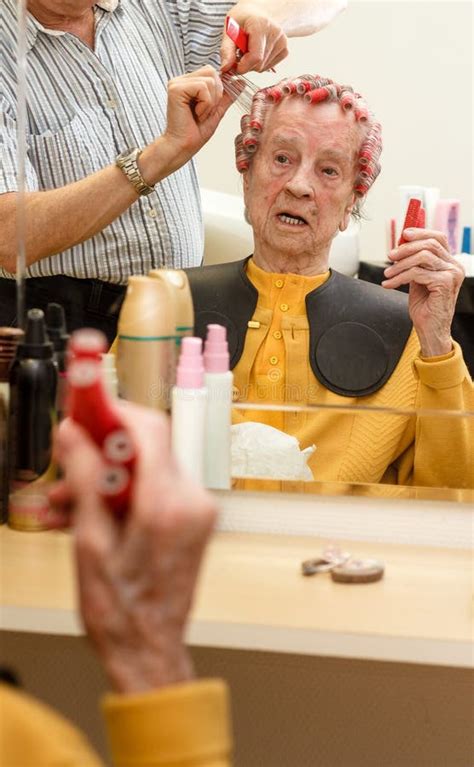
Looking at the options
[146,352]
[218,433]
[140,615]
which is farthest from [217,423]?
[140,615]

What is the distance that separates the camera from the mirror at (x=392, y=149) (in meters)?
1.63

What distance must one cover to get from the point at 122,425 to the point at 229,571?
681 mm

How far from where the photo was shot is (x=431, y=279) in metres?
1.67

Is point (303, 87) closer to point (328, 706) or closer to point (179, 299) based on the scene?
point (179, 299)

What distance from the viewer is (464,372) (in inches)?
64.2

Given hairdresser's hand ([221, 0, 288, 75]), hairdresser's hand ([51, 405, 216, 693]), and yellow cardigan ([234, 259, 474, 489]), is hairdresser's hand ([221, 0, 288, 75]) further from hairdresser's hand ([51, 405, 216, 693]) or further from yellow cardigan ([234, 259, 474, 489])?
hairdresser's hand ([51, 405, 216, 693])

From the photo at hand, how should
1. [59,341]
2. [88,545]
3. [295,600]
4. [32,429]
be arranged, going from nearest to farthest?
1. [88,545]
2. [295,600]
3. [32,429]
4. [59,341]

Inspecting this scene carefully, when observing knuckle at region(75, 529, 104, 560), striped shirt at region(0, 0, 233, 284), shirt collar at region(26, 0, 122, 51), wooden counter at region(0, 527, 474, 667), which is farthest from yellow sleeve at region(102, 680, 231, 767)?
shirt collar at region(26, 0, 122, 51)

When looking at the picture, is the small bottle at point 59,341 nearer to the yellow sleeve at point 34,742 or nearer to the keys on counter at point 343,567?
the keys on counter at point 343,567

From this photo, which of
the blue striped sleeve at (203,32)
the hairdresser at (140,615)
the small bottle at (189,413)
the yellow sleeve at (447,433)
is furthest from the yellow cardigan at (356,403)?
the hairdresser at (140,615)

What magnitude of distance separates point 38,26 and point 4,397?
23.5 inches

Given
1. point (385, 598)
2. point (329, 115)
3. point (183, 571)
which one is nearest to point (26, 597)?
point (385, 598)

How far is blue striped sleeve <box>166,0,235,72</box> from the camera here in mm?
1702

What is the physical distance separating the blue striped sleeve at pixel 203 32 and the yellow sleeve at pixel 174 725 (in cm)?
114
